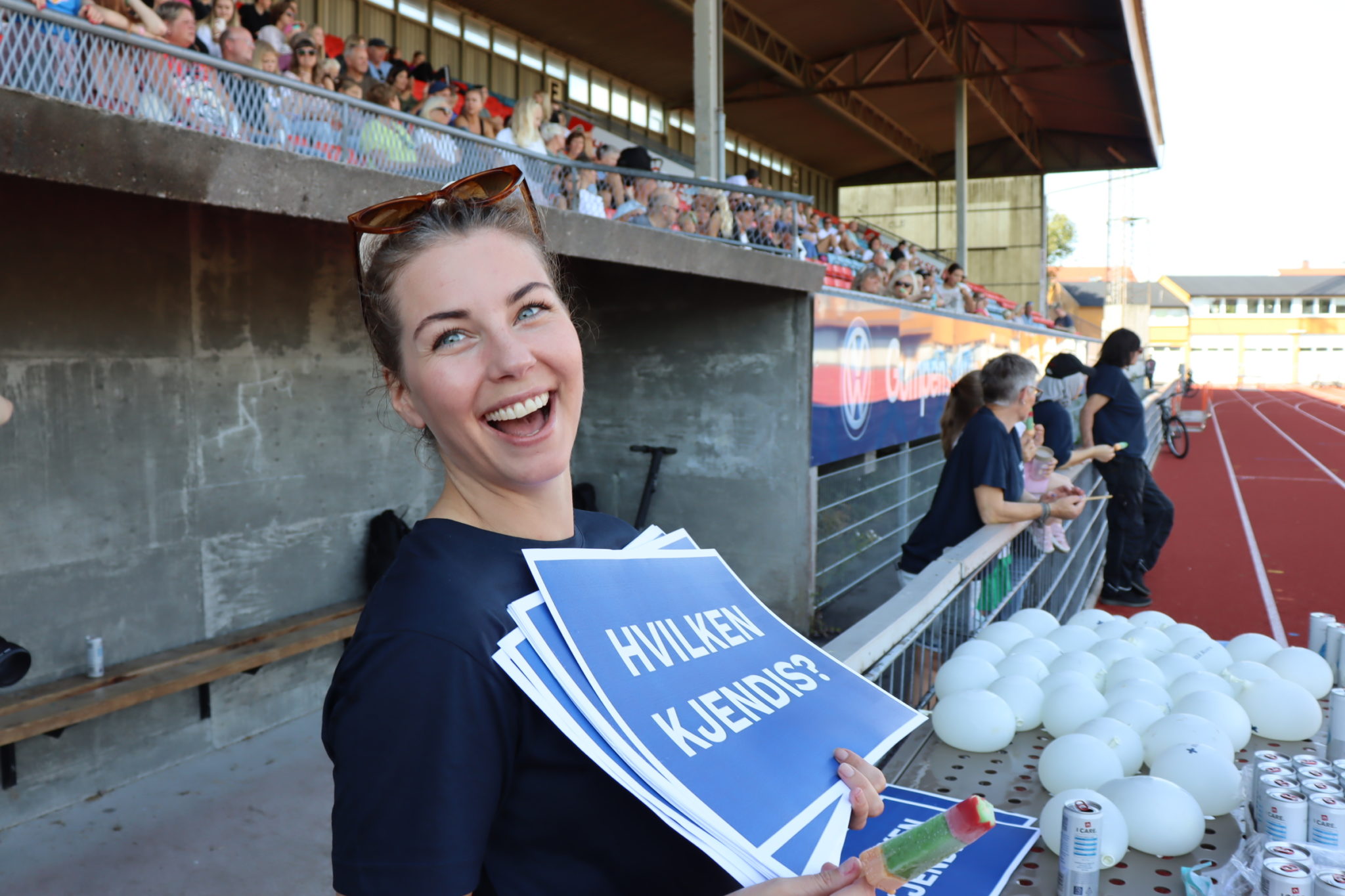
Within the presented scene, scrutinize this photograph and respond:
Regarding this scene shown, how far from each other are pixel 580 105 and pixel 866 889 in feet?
60.1

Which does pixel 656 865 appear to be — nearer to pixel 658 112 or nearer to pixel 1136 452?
pixel 1136 452

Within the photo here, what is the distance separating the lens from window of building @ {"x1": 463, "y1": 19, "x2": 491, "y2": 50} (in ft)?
49.0

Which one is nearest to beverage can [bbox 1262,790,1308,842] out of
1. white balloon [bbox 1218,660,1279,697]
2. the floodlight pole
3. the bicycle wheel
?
white balloon [bbox 1218,660,1279,697]

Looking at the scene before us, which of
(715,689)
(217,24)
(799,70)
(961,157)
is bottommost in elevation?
(715,689)

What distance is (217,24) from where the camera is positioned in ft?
18.2

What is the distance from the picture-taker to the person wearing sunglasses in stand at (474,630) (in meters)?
0.92

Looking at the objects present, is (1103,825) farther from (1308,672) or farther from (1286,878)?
(1308,672)

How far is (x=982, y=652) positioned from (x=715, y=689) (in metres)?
1.95

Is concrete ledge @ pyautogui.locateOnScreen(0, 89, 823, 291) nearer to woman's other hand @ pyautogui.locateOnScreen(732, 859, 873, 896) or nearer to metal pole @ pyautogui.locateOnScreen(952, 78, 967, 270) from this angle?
woman's other hand @ pyautogui.locateOnScreen(732, 859, 873, 896)

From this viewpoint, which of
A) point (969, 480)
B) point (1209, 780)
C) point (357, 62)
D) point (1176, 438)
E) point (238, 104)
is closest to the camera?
point (1209, 780)

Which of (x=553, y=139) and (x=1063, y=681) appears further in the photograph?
(x=553, y=139)

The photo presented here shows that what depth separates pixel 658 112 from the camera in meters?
20.7

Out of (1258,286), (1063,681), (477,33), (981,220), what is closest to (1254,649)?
(1063,681)

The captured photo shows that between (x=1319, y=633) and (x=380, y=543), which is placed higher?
(x=1319, y=633)
